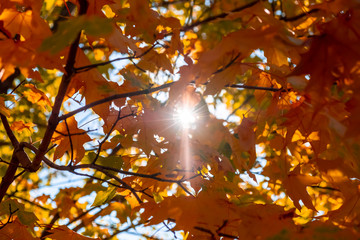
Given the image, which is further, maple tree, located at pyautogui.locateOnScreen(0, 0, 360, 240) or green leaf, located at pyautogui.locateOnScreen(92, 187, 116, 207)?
green leaf, located at pyautogui.locateOnScreen(92, 187, 116, 207)

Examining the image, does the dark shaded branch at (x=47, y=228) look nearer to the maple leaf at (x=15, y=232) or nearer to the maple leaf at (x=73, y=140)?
the maple leaf at (x=15, y=232)

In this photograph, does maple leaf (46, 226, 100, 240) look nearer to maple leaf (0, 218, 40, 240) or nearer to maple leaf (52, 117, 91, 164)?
maple leaf (0, 218, 40, 240)

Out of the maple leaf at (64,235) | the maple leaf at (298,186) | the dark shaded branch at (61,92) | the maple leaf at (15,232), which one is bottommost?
the maple leaf at (298,186)

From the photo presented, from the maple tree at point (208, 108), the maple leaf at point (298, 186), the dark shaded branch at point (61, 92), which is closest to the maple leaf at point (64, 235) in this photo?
the maple tree at point (208, 108)

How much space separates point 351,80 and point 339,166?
291 mm

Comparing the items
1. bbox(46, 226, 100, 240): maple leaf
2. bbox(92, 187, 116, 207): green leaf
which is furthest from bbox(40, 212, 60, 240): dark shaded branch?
bbox(92, 187, 116, 207): green leaf

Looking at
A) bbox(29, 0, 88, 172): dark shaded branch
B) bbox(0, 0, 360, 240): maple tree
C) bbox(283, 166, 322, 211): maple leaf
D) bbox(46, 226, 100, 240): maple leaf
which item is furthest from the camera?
bbox(46, 226, 100, 240): maple leaf

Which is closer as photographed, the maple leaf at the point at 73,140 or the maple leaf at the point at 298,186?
the maple leaf at the point at 298,186

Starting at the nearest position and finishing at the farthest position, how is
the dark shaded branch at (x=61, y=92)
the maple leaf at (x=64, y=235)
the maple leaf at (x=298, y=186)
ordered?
the dark shaded branch at (x=61, y=92) → the maple leaf at (x=298, y=186) → the maple leaf at (x=64, y=235)

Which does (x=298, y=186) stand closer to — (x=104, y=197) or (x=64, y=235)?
(x=104, y=197)

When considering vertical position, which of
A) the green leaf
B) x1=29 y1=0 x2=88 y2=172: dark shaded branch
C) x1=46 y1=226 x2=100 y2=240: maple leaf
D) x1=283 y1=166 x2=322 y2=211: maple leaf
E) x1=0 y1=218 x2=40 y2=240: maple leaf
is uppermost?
x1=29 y1=0 x2=88 y2=172: dark shaded branch

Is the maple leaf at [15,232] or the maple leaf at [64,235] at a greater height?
the maple leaf at [15,232]

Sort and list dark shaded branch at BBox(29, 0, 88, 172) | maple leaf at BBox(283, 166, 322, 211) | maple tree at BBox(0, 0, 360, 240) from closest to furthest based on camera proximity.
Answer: maple tree at BBox(0, 0, 360, 240) < dark shaded branch at BBox(29, 0, 88, 172) < maple leaf at BBox(283, 166, 322, 211)

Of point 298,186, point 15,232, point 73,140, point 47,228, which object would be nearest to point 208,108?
point 298,186
